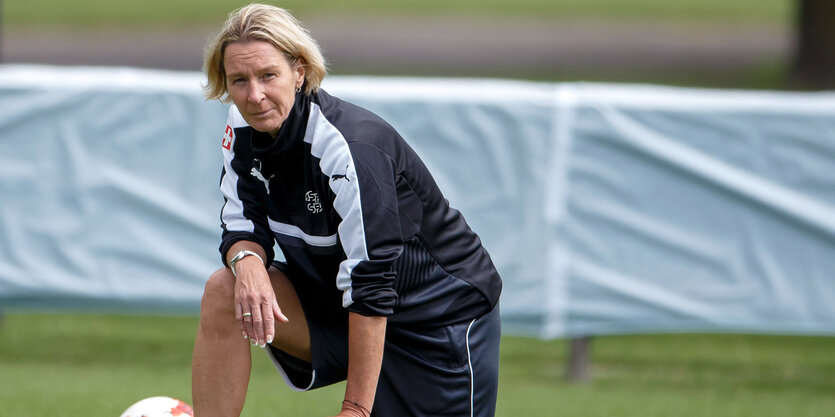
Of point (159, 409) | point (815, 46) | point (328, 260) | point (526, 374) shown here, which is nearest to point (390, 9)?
point (815, 46)

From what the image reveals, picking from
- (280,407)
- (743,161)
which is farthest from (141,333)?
(743,161)

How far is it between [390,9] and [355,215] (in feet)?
92.7

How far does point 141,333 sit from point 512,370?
228 centimetres

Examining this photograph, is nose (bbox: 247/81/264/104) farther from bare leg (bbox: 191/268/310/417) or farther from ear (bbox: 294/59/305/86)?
bare leg (bbox: 191/268/310/417)

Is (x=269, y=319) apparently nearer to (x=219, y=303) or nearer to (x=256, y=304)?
(x=256, y=304)

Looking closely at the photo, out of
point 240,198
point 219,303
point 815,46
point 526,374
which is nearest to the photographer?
point 219,303

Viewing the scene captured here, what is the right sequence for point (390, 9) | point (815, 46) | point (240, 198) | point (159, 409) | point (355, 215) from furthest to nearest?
point (390, 9)
point (815, 46)
point (159, 409)
point (240, 198)
point (355, 215)

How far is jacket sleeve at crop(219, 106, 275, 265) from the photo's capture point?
339 cm

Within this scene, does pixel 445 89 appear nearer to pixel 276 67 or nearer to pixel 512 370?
pixel 512 370

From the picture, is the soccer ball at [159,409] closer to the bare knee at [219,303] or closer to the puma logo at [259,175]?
the bare knee at [219,303]

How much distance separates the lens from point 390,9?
30.8 m

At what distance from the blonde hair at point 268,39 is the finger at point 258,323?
630mm

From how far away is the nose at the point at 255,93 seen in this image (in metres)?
3.07

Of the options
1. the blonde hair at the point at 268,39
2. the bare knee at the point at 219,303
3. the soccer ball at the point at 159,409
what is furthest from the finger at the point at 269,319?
the soccer ball at the point at 159,409
